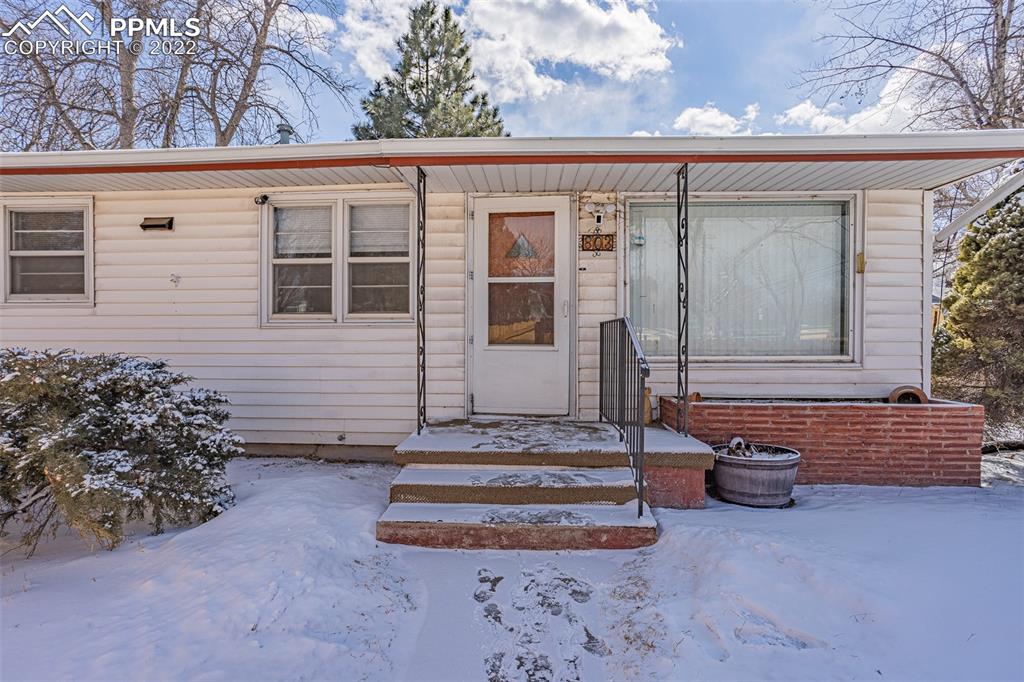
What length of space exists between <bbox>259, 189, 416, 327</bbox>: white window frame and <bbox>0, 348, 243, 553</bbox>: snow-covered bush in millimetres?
1476

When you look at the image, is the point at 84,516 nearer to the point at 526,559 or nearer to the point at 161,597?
the point at 161,597

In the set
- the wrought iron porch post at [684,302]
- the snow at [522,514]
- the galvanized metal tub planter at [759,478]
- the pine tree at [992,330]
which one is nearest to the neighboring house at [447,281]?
the wrought iron porch post at [684,302]

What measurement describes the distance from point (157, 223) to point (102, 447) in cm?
275

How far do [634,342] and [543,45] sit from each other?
1086 cm

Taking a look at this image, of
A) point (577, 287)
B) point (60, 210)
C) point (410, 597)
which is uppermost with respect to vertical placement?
point (60, 210)

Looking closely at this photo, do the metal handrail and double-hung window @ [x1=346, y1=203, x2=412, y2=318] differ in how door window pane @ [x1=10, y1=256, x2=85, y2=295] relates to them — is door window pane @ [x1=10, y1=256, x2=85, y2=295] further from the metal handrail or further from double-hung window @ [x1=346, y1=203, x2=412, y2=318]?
the metal handrail

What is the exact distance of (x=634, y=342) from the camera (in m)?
3.07

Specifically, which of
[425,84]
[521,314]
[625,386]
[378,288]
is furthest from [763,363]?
[425,84]

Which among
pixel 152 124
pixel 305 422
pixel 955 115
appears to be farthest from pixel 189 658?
pixel 955 115

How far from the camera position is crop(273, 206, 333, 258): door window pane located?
15.7 feet

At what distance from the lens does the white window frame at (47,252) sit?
4855mm

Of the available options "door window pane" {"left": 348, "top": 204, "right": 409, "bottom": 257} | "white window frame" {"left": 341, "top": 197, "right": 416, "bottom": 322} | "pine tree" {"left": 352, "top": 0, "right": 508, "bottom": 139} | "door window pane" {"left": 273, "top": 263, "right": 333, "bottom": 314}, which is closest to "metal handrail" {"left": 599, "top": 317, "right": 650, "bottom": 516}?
"white window frame" {"left": 341, "top": 197, "right": 416, "bottom": 322}

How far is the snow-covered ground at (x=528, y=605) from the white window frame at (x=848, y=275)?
1675mm

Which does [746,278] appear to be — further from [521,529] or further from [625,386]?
[521,529]
